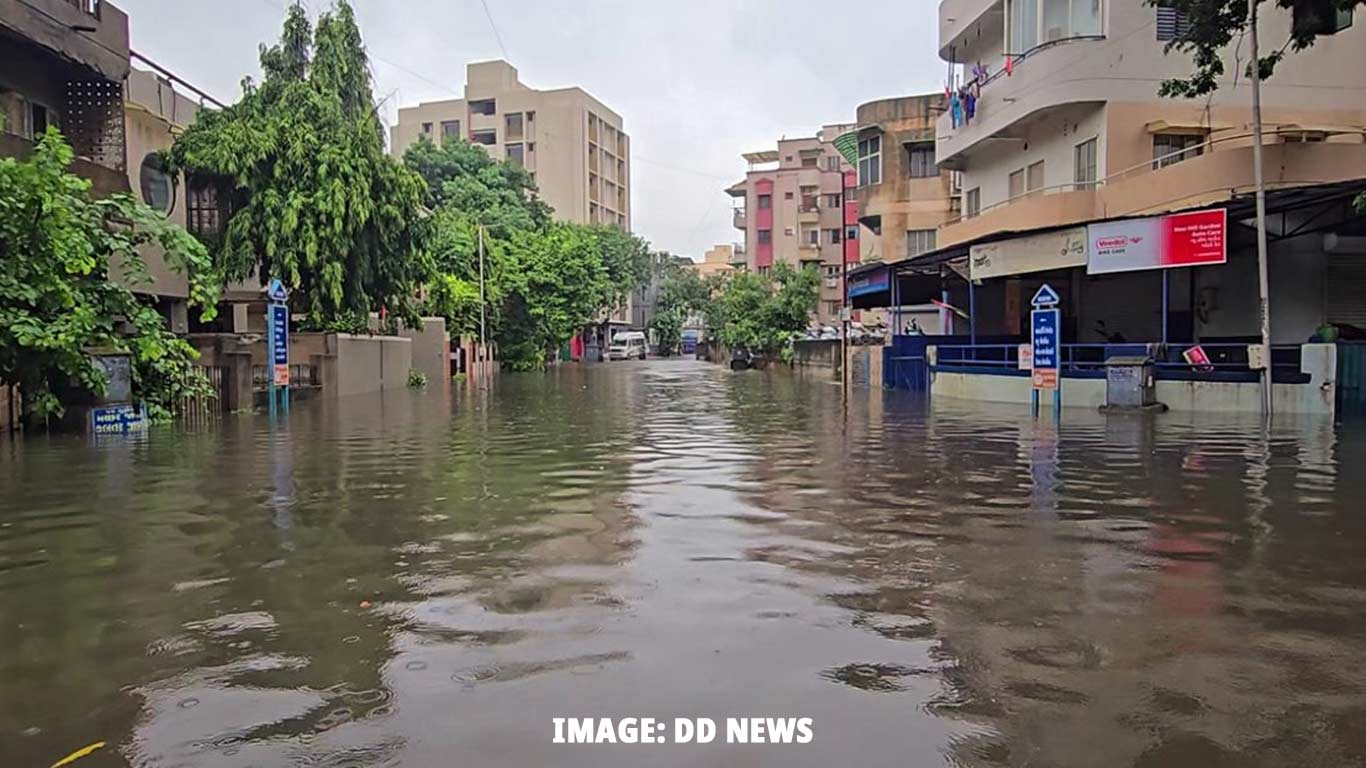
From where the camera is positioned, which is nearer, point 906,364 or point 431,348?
point 906,364

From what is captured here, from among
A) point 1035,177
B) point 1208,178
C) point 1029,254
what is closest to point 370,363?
point 1029,254

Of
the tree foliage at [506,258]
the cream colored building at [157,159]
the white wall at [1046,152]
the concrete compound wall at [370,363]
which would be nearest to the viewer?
the cream colored building at [157,159]

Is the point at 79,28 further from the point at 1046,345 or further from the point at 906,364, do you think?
the point at 906,364

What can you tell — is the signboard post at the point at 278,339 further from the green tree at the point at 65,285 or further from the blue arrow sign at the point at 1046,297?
the blue arrow sign at the point at 1046,297

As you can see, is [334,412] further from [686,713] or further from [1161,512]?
[686,713]

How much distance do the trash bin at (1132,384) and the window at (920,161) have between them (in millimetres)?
21197

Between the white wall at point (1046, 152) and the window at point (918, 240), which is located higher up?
the white wall at point (1046, 152)

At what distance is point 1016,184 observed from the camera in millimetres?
30859

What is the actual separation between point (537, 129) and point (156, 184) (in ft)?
194

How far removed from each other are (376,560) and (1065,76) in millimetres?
23639

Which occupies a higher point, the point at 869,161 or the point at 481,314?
the point at 869,161

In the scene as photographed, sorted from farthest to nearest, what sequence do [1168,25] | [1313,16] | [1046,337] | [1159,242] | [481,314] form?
[481,314] → [1168,25] → [1159,242] → [1046,337] → [1313,16]

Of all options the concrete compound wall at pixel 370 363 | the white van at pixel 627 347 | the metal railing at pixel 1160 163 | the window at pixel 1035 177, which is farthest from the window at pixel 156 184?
the white van at pixel 627 347

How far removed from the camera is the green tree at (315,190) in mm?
26797
